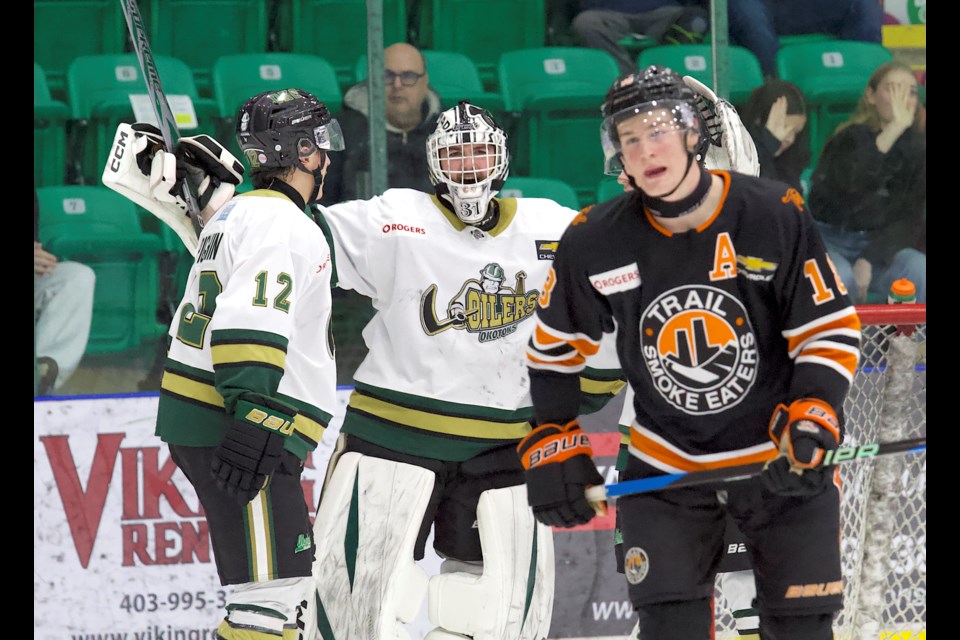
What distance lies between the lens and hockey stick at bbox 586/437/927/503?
7.38 feet

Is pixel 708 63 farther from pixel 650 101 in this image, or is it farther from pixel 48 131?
pixel 650 101

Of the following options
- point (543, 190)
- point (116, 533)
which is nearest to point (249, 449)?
point (116, 533)

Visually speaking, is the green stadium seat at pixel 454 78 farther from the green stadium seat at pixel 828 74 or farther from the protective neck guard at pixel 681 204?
the protective neck guard at pixel 681 204

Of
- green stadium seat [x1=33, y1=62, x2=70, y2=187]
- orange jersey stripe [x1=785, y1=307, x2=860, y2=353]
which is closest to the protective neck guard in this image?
orange jersey stripe [x1=785, y1=307, x2=860, y2=353]

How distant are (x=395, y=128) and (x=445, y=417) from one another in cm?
175

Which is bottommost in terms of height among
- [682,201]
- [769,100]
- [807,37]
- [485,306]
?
[485,306]

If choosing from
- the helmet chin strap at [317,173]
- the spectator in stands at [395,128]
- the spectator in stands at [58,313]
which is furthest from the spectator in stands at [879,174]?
the spectator in stands at [58,313]

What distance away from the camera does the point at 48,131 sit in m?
4.80

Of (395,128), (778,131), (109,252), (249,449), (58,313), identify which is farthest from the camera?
(778,131)

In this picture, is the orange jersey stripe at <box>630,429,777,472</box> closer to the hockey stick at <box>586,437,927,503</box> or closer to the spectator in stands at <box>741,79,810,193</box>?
the hockey stick at <box>586,437,927,503</box>

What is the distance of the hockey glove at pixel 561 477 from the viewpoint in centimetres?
244

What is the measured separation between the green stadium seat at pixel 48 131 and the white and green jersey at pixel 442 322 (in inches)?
72.7

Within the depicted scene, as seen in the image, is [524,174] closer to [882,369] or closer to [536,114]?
[536,114]

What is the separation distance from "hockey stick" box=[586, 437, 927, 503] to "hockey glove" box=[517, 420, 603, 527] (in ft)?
0.12
